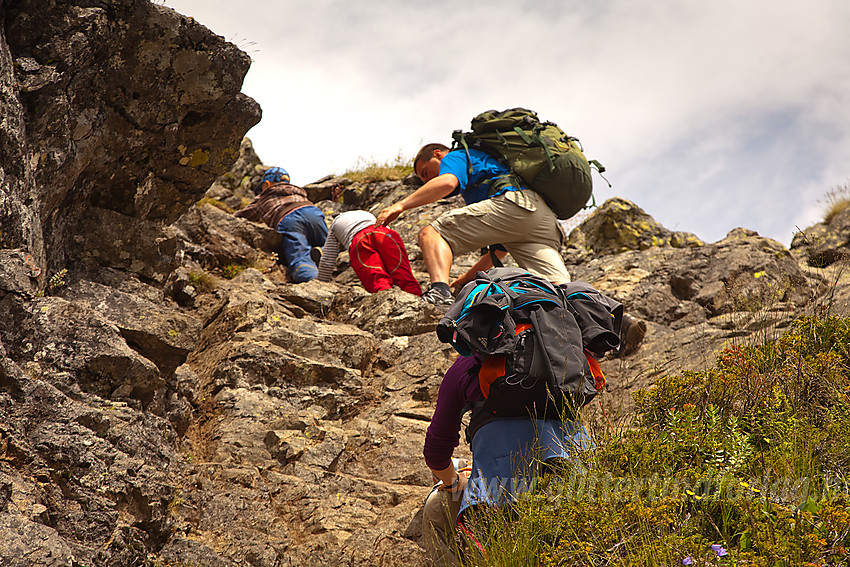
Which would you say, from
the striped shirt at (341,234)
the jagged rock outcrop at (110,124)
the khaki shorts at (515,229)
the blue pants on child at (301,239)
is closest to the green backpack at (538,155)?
the khaki shorts at (515,229)

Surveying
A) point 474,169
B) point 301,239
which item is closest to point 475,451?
point 474,169

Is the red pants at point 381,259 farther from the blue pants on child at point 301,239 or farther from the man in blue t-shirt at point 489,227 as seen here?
the blue pants on child at point 301,239

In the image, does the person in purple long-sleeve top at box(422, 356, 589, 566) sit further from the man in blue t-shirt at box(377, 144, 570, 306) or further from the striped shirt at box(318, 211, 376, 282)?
the striped shirt at box(318, 211, 376, 282)

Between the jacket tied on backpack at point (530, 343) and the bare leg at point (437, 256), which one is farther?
the bare leg at point (437, 256)

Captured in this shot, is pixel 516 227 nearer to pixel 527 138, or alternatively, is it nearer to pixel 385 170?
pixel 527 138

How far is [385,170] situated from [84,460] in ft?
39.4

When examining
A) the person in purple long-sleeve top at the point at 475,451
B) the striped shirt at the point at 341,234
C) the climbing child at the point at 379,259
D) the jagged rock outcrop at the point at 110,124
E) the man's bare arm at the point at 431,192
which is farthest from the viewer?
the striped shirt at the point at 341,234

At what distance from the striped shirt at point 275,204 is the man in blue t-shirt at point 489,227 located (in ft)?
13.4

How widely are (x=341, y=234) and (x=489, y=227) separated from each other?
2.56m

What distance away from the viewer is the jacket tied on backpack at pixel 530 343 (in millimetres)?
3156

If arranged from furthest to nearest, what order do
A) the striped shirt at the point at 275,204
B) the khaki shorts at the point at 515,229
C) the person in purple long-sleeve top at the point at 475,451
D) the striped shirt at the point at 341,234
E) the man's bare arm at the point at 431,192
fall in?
1. the striped shirt at the point at 275,204
2. the striped shirt at the point at 341,234
3. the man's bare arm at the point at 431,192
4. the khaki shorts at the point at 515,229
5. the person in purple long-sleeve top at the point at 475,451

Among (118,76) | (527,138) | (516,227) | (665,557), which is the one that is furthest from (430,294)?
(665,557)

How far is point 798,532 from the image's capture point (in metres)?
2.69

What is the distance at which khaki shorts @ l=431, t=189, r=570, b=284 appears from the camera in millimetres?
7203
